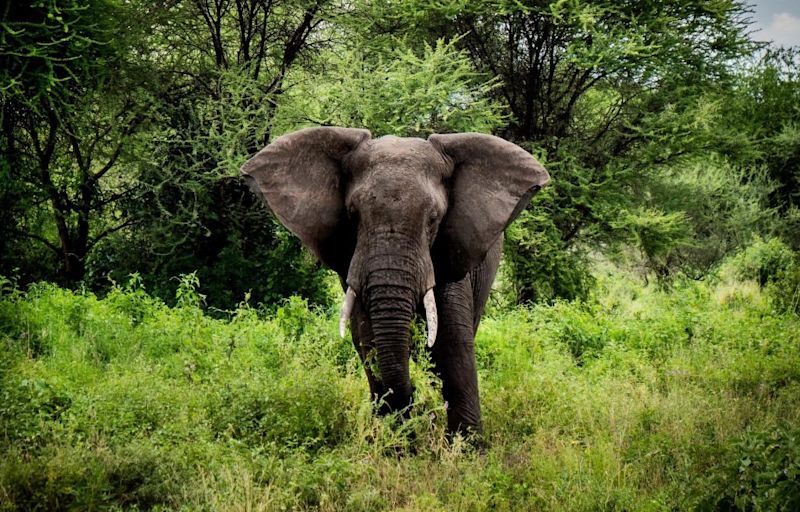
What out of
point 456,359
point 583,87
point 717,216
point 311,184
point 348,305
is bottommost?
point 717,216

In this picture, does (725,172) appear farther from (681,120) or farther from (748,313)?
(748,313)

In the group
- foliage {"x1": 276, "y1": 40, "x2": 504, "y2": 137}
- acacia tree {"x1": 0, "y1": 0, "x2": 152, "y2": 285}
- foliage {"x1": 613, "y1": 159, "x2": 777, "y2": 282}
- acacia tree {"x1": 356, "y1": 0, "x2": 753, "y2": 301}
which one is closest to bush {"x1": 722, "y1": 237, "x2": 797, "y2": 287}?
foliage {"x1": 613, "y1": 159, "x2": 777, "y2": 282}

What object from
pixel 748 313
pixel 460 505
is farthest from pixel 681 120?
pixel 460 505

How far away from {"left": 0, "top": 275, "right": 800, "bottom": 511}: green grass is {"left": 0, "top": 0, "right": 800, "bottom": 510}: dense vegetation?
0.10 ft

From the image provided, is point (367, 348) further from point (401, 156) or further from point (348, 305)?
point (401, 156)

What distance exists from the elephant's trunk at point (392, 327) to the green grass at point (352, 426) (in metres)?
0.32

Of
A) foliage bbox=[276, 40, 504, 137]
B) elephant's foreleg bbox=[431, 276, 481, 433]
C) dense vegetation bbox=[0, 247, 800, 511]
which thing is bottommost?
dense vegetation bbox=[0, 247, 800, 511]

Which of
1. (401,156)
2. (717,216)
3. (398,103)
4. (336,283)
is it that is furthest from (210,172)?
(717,216)

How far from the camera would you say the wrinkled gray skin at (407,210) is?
5379mm

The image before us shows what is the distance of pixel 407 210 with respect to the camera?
5.33 metres

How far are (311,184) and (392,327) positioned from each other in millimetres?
1336

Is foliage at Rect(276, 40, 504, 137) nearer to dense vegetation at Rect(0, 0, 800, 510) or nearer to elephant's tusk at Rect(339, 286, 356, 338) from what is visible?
dense vegetation at Rect(0, 0, 800, 510)

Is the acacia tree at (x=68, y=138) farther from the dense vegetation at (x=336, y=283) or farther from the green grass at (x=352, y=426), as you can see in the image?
the green grass at (x=352, y=426)

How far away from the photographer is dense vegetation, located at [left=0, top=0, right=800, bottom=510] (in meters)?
5.19
